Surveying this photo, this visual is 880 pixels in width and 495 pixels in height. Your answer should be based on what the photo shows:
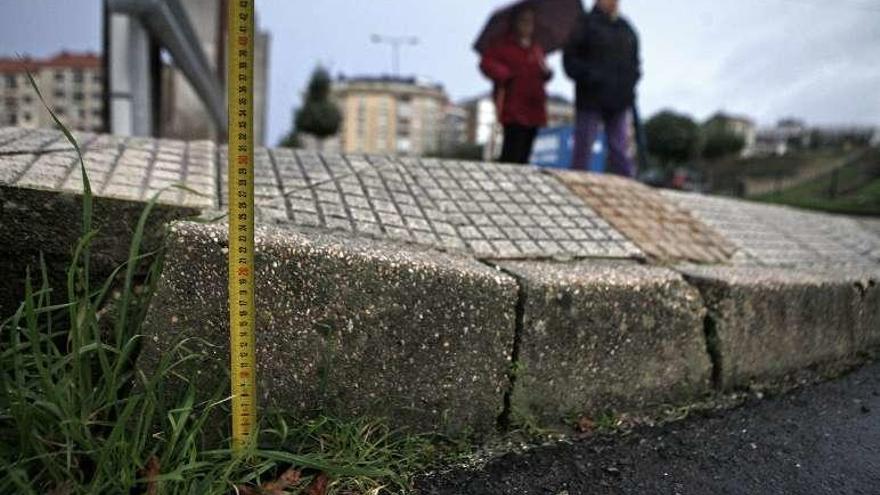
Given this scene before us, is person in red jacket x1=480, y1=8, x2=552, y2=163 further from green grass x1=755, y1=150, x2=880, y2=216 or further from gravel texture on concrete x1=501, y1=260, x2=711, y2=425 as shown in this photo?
green grass x1=755, y1=150, x2=880, y2=216

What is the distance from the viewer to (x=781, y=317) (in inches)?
93.1

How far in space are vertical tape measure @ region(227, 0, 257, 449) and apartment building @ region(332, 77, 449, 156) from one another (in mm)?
86731

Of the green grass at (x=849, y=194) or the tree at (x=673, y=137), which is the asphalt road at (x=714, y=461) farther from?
the tree at (x=673, y=137)

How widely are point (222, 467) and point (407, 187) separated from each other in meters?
1.60

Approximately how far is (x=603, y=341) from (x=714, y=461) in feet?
1.64

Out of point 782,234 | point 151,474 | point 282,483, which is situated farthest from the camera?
point 782,234

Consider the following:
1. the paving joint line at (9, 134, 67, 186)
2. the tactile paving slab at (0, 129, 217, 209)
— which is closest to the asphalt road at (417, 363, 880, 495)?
the tactile paving slab at (0, 129, 217, 209)

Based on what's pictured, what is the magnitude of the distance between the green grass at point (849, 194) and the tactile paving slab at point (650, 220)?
10500 mm

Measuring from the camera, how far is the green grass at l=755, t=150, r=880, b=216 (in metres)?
12.4

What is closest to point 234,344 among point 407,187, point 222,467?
point 222,467

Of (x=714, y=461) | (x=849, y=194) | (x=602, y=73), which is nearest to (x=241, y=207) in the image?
(x=714, y=461)

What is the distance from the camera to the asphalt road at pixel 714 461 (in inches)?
61.2

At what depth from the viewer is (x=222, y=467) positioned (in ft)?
4.38

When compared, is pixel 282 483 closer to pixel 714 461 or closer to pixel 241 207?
pixel 241 207
